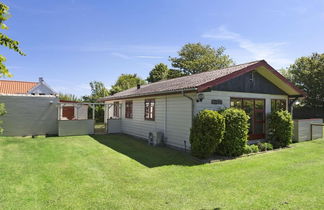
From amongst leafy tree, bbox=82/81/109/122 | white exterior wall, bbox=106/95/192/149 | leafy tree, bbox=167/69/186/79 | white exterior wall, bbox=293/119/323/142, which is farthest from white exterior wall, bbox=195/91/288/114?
leafy tree, bbox=167/69/186/79

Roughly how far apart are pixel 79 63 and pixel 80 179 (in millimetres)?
19203

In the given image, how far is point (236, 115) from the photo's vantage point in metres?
7.81

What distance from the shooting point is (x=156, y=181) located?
5113mm

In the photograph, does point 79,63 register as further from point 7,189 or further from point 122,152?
point 7,189

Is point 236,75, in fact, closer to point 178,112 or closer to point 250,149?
point 178,112

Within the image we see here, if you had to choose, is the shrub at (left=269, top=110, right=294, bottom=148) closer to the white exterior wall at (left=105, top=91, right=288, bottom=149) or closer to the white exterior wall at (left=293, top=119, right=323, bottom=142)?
the white exterior wall at (left=105, top=91, right=288, bottom=149)

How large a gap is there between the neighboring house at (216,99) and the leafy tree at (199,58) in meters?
25.4

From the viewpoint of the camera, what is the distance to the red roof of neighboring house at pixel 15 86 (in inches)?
981

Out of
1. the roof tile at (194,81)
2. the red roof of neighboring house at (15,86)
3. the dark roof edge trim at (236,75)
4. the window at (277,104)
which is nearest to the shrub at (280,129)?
the window at (277,104)

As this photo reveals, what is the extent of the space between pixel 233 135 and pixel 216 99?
5.72 ft

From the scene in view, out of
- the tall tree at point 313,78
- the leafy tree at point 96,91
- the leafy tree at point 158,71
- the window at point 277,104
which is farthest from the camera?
the leafy tree at point 158,71

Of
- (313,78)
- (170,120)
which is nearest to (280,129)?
(170,120)

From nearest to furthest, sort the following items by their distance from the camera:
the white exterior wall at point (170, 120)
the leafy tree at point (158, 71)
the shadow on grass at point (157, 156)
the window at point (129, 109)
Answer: the shadow on grass at point (157, 156)
the white exterior wall at point (170, 120)
the window at point (129, 109)
the leafy tree at point (158, 71)

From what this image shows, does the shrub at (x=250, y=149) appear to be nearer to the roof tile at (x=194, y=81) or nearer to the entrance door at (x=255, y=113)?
the entrance door at (x=255, y=113)
